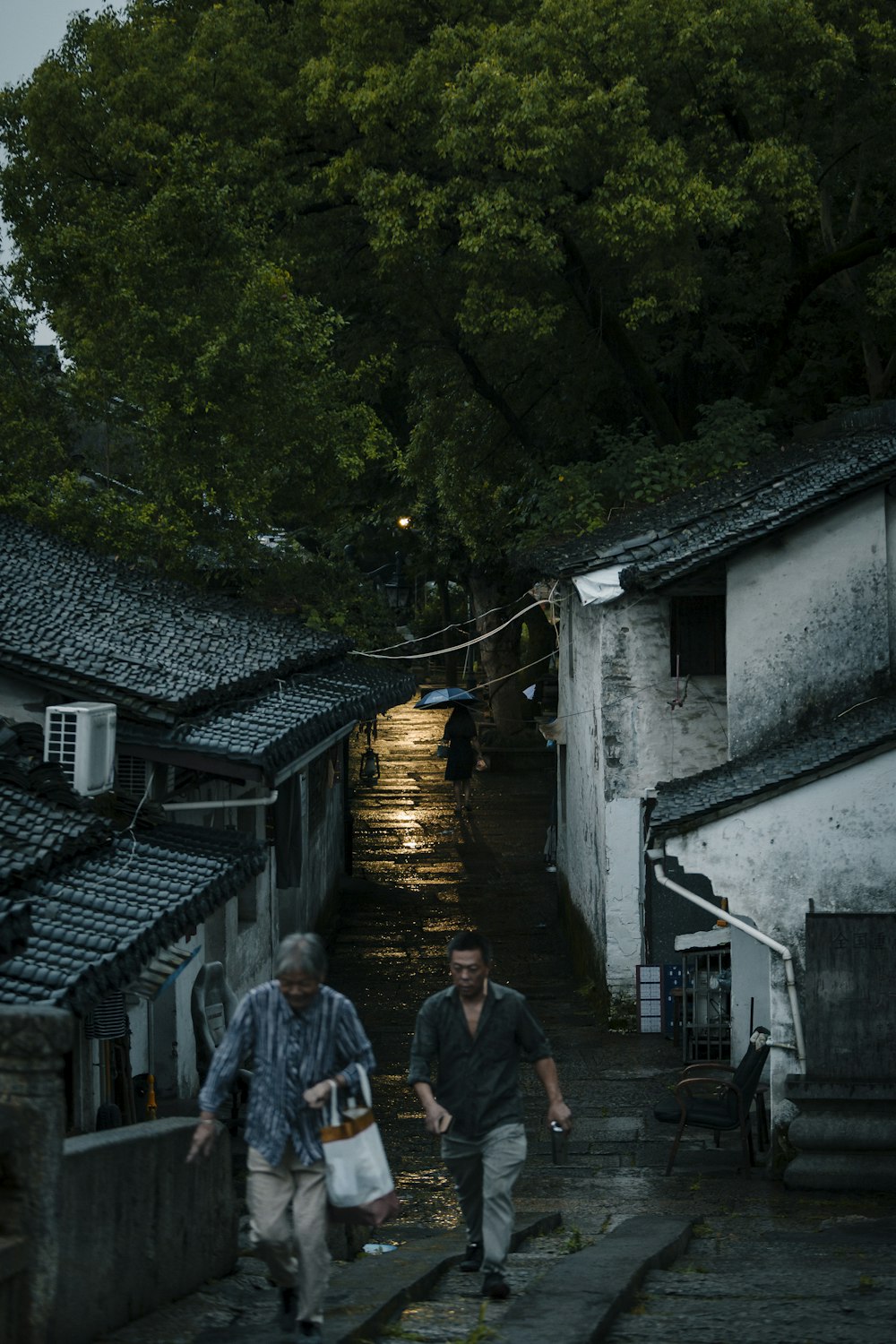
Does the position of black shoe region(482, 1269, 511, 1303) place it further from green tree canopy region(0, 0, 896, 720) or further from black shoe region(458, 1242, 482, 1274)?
green tree canopy region(0, 0, 896, 720)

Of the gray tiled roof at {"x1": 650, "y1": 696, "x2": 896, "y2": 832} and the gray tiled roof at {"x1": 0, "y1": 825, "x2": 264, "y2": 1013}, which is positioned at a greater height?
the gray tiled roof at {"x1": 650, "y1": 696, "x2": 896, "y2": 832}

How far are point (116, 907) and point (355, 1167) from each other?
4124 millimetres

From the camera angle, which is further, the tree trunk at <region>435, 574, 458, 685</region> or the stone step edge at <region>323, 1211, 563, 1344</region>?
the tree trunk at <region>435, 574, 458, 685</region>

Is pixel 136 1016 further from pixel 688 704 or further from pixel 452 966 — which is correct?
pixel 688 704

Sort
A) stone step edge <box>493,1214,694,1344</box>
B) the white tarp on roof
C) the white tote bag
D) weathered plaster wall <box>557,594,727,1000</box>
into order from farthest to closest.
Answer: weathered plaster wall <box>557,594,727,1000</box>
the white tarp on roof
stone step edge <box>493,1214,694,1344</box>
the white tote bag

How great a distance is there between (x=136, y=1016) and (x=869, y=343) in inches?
701

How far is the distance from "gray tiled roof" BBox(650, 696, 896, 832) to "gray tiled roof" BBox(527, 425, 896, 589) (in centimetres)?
222

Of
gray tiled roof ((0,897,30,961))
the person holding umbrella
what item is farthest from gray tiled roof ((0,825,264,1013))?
the person holding umbrella

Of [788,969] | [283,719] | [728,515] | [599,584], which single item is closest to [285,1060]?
[788,969]

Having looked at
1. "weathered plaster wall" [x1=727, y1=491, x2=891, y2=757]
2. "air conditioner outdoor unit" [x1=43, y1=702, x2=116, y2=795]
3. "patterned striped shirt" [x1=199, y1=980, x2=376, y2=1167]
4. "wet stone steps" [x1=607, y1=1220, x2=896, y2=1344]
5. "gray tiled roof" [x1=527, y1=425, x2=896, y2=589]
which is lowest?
"wet stone steps" [x1=607, y1=1220, x2=896, y2=1344]

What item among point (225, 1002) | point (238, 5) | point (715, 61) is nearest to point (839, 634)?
point (225, 1002)

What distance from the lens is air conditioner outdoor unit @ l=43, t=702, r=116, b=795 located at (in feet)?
40.1

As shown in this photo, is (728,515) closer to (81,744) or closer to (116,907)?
(81,744)

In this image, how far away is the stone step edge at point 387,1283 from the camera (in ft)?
22.4
